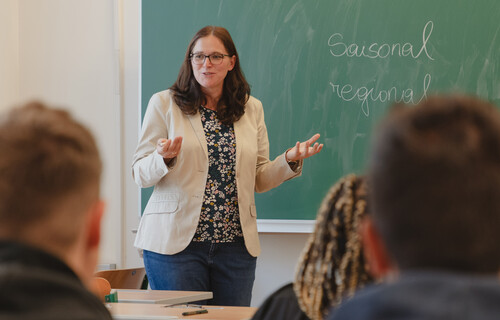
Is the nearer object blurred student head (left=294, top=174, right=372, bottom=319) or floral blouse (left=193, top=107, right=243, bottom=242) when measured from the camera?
blurred student head (left=294, top=174, right=372, bottom=319)

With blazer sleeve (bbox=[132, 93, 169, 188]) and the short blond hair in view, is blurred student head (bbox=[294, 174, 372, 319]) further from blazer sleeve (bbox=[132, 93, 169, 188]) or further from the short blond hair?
blazer sleeve (bbox=[132, 93, 169, 188])

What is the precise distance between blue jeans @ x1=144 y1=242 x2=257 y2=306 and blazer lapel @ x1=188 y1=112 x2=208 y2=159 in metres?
0.46

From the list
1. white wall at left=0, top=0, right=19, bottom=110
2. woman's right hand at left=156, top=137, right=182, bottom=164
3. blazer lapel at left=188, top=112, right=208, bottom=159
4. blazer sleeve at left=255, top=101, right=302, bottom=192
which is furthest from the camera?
white wall at left=0, top=0, right=19, bottom=110

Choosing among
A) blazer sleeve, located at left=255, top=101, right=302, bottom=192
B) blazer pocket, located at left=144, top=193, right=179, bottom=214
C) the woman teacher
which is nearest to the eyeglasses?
the woman teacher

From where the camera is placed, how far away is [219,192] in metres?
3.16

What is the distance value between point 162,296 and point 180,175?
648 mm

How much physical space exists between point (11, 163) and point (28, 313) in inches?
8.0

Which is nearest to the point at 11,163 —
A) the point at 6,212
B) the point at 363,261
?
the point at 6,212

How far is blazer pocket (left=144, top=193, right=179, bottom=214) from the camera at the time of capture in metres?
3.17

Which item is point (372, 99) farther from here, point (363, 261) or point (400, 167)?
point (400, 167)

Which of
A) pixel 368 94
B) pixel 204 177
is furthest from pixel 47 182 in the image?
pixel 368 94

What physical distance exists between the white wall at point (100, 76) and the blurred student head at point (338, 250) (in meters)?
3.00

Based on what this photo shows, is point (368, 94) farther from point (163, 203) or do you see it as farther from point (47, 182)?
point (47, 182)

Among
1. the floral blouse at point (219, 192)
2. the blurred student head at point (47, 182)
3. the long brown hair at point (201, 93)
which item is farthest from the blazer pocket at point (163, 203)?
the blurred student head at point (47, 182)
